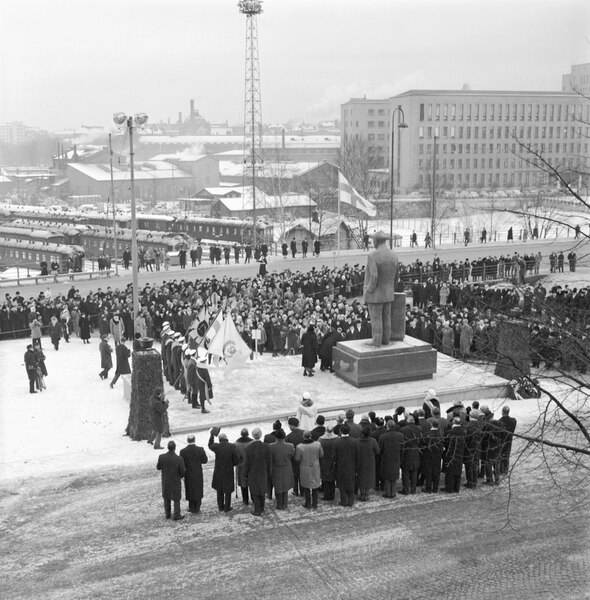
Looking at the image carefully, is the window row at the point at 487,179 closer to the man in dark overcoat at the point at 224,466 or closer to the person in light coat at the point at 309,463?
the person in light coat at the point at 309,463

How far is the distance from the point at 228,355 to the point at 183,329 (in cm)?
647

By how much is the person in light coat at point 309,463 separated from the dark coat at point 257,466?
1.64 ft

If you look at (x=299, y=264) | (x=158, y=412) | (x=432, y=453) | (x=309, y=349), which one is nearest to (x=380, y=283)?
(x=309, y=349)

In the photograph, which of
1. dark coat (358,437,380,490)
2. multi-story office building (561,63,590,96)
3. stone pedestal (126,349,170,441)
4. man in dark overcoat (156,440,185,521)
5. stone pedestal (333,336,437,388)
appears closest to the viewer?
man in dark overcoat (156,440,185,521)

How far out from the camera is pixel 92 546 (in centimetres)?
1060

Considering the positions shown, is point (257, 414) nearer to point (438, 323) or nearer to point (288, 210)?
point (438, 323)

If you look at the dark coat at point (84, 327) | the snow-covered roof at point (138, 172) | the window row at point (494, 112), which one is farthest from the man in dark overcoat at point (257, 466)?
the snow-covered roof at point (138, 172)

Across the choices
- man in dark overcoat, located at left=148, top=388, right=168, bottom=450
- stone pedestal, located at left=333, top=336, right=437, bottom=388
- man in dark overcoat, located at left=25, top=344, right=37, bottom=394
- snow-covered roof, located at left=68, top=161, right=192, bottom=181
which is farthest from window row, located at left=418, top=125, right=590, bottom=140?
man in dark overcoat, located at left=148, top=388, right=168, bottom=450

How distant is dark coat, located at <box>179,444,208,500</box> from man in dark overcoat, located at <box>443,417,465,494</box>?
3.61m

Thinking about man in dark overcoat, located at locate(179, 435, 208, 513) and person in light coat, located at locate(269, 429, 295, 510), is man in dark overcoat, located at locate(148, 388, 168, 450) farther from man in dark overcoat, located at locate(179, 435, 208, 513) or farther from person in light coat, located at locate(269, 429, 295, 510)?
person in light coat, located at locate(269, 429, 295, 510)

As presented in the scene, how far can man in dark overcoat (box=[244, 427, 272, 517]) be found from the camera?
11492 mm

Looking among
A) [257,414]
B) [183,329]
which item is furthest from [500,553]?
[183,329]

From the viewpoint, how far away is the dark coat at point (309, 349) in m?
18.9

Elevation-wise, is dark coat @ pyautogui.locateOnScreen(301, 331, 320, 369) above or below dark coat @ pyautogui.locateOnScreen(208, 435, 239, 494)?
above
